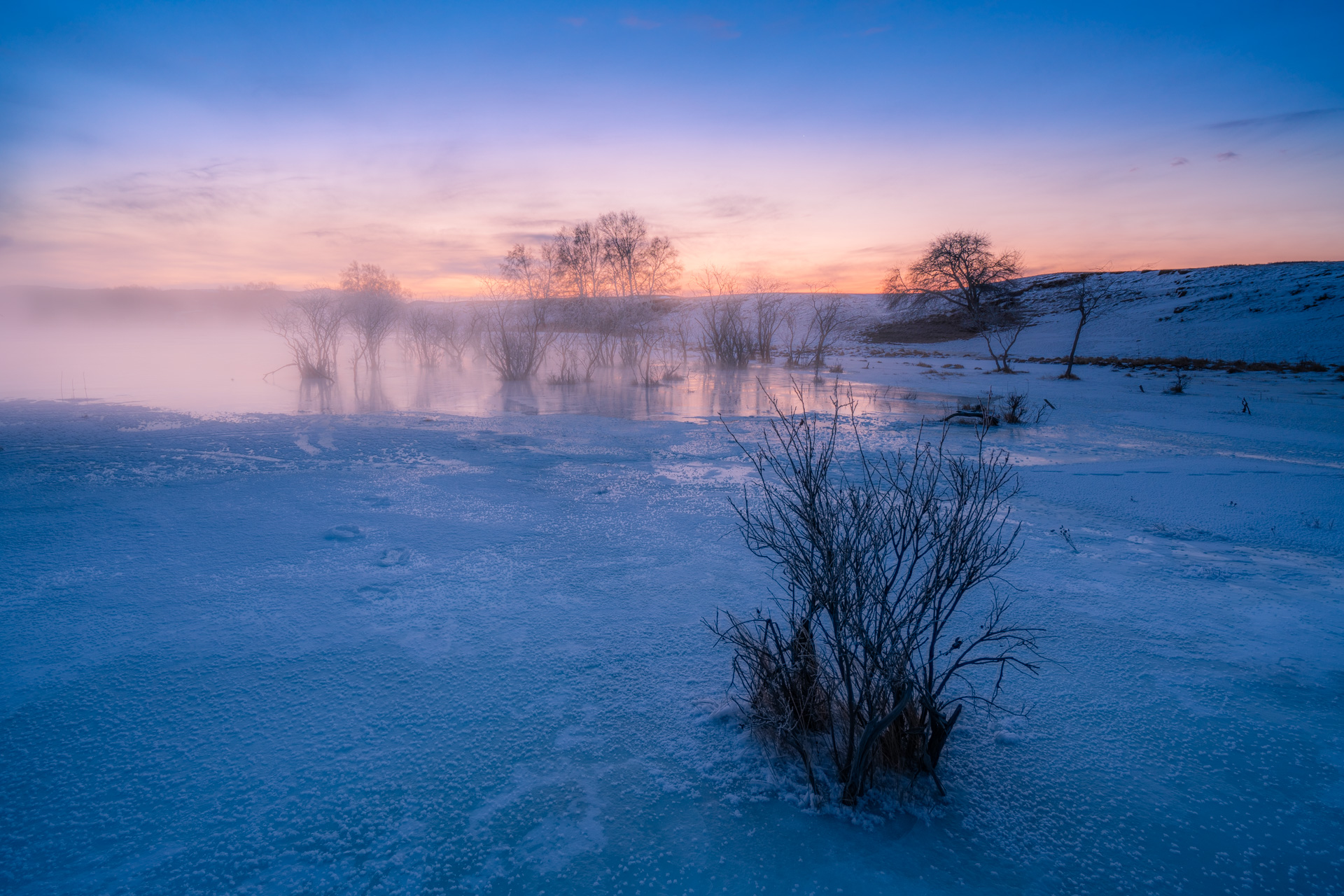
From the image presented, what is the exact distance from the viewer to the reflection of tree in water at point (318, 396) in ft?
34.4

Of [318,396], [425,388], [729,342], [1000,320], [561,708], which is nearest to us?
[561,708]

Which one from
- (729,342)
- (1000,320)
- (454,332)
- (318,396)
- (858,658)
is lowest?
(858,658)

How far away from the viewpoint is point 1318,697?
268 cm

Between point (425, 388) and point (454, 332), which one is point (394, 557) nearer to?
point (425, 388)

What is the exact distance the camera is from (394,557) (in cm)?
411

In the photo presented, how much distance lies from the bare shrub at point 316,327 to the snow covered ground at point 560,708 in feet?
34.0

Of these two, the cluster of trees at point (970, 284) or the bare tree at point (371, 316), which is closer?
the bare tree at point (371, 316)

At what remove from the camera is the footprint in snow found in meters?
4.01

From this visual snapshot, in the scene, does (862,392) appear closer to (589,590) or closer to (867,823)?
(589,590)

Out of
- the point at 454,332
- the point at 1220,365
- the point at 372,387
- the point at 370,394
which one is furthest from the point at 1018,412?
the point at 454,332

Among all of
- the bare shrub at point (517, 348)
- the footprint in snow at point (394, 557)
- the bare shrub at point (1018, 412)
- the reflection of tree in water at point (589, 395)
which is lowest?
the footprint in snow at point (394, 557)

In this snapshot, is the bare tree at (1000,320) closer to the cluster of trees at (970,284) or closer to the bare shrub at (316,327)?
the cluster of trees at (970,284)

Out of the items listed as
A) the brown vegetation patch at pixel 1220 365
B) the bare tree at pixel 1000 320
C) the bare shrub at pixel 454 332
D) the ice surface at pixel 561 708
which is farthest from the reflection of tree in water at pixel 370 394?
the bare tree at pixel 1000 320

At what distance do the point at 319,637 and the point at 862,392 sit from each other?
12836 mm
